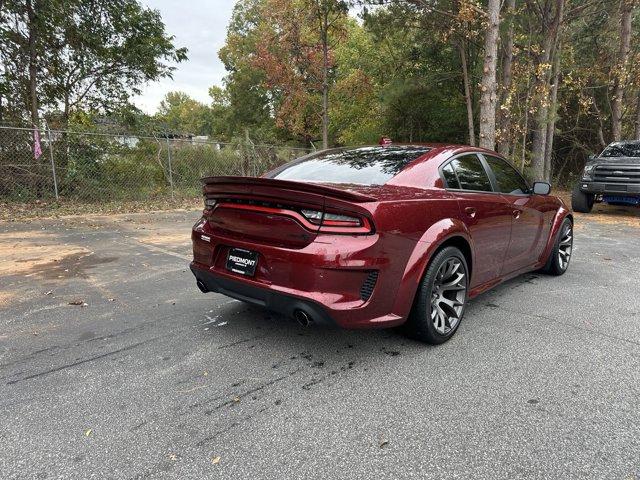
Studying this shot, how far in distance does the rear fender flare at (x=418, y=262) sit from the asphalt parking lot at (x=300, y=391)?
401 mm

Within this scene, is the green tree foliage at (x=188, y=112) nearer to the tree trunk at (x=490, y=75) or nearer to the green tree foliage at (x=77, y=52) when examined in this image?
the green tree foliage at (x=77, y=52)

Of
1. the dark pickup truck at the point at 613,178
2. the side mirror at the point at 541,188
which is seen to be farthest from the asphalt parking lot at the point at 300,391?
the dark pickup truck at the point at 613,178

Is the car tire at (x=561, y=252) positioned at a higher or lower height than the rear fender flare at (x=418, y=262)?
lower

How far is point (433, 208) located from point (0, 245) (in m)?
Answer: 6.30

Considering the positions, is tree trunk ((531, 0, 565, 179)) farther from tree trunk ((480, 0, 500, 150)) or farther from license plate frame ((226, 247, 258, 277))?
license plate frame ((226, 247, 258, 277))

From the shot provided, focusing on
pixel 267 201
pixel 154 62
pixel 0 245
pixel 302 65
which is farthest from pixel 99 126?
pixel 267 201

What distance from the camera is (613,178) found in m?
10.4

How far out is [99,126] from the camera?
1220cm

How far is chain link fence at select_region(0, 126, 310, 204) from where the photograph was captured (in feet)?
32.5

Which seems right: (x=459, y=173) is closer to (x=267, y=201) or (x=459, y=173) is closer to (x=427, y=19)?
(x=267, y=201)

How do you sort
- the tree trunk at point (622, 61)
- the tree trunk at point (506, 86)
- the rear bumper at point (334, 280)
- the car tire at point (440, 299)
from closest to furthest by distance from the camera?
the rear bumper at point (334, 280) < the car tire at point (440, 299) < the tree trunk at point (506, 86) < the tree trunk at point (622, 61)

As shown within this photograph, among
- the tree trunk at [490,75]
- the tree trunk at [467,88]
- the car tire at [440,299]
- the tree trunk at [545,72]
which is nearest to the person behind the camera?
the car tire at [440,299]

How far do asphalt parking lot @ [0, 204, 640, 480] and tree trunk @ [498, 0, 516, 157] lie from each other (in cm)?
858

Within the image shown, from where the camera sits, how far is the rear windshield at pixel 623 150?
10.6 m
